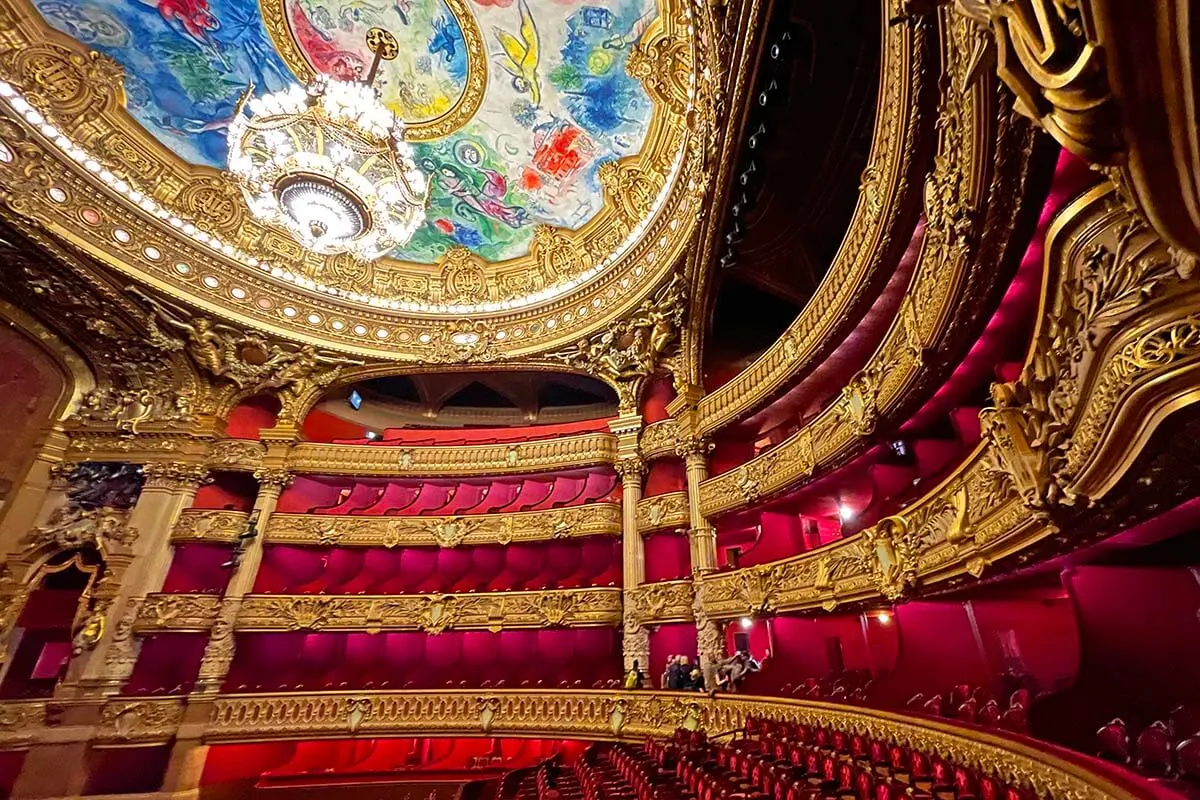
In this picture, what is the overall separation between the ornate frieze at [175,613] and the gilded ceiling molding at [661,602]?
24.2 feet

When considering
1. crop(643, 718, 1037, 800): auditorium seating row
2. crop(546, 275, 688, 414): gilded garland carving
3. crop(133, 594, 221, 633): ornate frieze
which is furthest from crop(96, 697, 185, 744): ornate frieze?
crop(546, 275, 688, 414): gilded garland carving

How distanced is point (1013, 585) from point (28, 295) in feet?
49.3

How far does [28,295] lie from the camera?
909cm

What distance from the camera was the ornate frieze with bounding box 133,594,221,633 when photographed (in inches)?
333

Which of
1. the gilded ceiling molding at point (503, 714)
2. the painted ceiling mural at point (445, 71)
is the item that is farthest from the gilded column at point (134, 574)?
the painted ceiling mural at point (445, 71)

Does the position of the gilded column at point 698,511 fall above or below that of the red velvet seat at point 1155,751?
above

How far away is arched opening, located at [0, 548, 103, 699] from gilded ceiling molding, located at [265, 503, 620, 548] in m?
2.80

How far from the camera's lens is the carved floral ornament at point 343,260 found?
7648mm

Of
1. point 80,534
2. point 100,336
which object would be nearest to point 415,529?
point 80,534

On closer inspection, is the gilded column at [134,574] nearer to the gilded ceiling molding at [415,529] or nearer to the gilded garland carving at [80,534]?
the gilded garland carving at [80,534]

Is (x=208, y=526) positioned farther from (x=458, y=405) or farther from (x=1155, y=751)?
(x=1155, y=751)

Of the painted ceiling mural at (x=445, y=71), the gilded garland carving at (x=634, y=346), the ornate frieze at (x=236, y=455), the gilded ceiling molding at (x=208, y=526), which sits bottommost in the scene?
the gilded ceiling molding at (x=208, y=526)

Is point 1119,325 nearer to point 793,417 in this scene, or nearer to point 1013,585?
point 1013,585

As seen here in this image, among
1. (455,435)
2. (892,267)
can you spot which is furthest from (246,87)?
(892,267)
